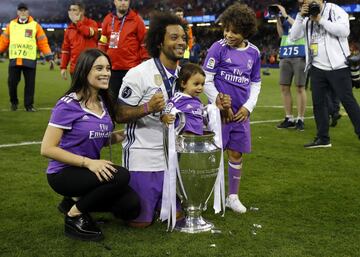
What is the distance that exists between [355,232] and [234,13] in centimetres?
171

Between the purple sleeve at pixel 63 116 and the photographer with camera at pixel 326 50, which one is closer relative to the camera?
the purple sleeve at pixel 63 116

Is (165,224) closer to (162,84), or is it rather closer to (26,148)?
(162,84)

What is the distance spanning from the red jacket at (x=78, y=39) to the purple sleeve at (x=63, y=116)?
4.89m

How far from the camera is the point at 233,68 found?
13.0 feet

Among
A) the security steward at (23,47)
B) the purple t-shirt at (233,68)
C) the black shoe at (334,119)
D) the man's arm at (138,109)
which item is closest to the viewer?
the man's arm at (138,109)

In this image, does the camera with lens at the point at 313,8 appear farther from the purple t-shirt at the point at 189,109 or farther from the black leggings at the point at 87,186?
the black leggings at the point at 87,186

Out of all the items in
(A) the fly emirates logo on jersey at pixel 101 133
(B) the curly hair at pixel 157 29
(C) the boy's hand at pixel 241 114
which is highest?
(B) the curly hair at pixel 157 29

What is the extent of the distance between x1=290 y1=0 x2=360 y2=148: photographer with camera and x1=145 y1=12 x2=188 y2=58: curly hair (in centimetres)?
267

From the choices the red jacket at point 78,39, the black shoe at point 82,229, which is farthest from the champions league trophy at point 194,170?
the red jacket at point 78,39

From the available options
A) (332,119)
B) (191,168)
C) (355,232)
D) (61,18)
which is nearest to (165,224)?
(191,168)

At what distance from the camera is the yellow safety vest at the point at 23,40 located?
9766 mm

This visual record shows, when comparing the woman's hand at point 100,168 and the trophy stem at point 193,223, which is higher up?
the woman's hand at point 100,168

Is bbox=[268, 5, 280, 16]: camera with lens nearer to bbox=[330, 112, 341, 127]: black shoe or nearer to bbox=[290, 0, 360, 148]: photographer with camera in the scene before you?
bbox=[290, 0, 360, 148]: photographer with camera

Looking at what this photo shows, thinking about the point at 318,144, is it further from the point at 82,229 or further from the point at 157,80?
the point at 82,229
